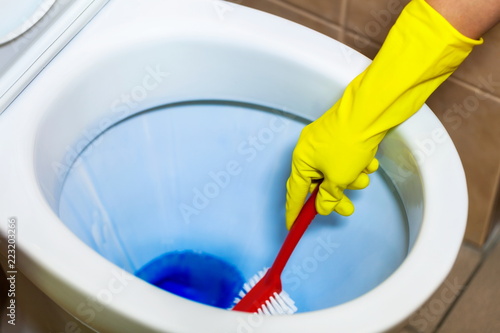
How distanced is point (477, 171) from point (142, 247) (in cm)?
46

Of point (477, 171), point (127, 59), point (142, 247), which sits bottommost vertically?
point (142, 247)

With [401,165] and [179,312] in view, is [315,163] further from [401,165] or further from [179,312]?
[179,312]

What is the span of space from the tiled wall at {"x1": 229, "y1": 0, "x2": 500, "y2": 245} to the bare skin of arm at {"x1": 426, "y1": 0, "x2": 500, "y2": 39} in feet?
0.73

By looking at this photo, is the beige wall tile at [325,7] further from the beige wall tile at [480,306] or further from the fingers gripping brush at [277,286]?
the beige wall tile at [480,306]

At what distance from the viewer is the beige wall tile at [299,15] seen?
37.2 inches

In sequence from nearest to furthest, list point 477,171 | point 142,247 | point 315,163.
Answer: point 315,163 < point 142,247 < point 477,171

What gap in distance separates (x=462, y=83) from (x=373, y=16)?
139 millimetres

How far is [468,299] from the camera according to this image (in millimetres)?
1008

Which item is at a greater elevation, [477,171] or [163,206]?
[477,171]

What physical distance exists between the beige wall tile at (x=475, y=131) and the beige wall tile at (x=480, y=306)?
10 centimetres

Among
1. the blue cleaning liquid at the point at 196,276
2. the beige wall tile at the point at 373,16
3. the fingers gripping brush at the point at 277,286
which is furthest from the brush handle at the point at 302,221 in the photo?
the beige wall tile at the point at 373,16

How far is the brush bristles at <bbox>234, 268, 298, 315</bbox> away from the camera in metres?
0.76

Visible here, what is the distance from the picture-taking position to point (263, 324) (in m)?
0.52

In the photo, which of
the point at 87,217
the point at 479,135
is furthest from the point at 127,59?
the point at 479,135
